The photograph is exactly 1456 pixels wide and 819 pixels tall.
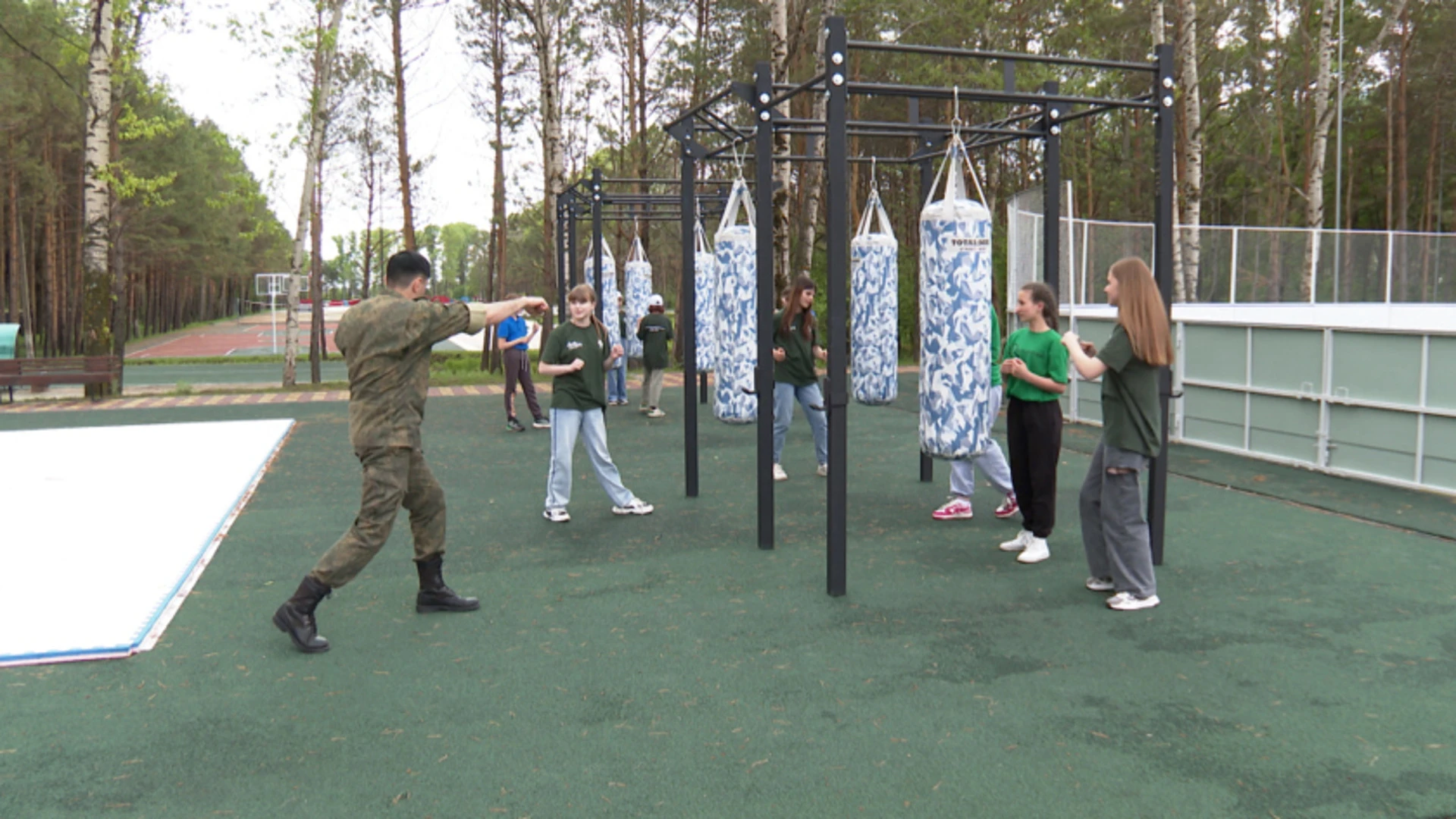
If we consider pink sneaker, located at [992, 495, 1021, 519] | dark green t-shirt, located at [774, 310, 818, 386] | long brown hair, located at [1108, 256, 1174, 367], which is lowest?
pink sneaker, located at [992, 495, 1021, 519]

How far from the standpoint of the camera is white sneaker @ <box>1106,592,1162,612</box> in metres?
5.16

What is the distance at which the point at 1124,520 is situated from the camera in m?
5.12

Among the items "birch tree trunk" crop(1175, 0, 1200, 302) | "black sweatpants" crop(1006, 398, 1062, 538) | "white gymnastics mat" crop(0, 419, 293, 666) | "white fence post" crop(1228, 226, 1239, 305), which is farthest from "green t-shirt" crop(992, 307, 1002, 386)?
"white fence post" crop(1228, 226, 1239, 305)

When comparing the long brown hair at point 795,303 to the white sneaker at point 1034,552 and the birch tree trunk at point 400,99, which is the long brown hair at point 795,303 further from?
the birch tree trunk at point 400,99

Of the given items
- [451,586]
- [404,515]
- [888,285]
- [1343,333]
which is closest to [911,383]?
[1343,333]

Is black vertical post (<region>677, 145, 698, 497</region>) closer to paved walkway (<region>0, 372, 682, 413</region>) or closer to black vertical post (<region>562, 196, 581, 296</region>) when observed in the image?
black vertical post (<region>562, 196, 581, 296</region>)

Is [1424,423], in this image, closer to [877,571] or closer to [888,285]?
[888,285]

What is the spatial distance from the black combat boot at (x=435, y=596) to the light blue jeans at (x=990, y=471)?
327 cm

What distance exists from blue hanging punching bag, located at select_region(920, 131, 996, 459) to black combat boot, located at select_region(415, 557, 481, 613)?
263 cm

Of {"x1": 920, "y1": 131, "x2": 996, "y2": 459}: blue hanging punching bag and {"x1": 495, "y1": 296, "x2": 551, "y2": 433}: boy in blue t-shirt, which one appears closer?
{"x1": 920, "y1": 131, "x2": 996, "y2": 459}: blue hanging punching bag

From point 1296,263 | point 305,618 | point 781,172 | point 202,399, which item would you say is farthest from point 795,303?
point 1296,263

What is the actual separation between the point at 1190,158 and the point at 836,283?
1315cm

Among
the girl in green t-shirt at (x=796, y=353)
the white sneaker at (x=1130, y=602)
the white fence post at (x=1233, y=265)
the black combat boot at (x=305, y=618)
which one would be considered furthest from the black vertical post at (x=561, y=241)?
the white fence post at (x=1233, y=265)

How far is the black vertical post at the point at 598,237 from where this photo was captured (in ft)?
40.3
